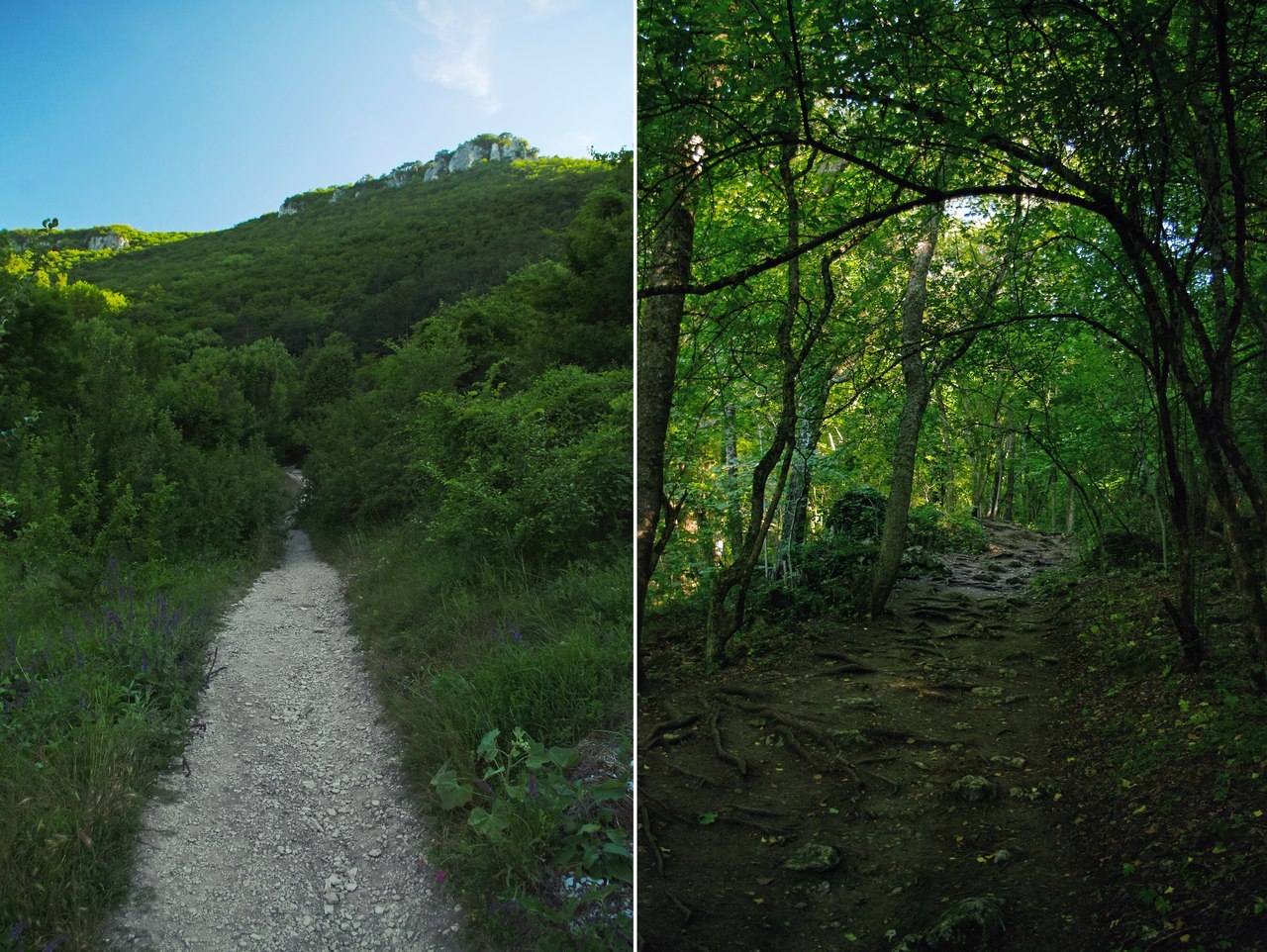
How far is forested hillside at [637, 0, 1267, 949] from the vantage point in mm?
960

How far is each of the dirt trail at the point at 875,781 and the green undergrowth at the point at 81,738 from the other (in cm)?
74

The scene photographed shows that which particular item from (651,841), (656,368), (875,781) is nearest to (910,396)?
(656,368)

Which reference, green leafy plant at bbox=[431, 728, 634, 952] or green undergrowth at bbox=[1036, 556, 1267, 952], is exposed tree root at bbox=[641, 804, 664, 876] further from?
green undergrowth at bbox=[1036, 556, 1267, 952]

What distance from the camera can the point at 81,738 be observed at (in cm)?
108

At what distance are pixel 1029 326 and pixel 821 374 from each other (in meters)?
0.32

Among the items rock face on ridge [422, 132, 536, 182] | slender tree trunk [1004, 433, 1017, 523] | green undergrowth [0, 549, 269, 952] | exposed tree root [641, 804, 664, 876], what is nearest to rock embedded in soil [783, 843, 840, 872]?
exposed tree root [641, 804, 664, 876]

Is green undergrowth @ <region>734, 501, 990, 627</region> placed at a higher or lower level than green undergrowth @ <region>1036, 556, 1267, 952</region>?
higher

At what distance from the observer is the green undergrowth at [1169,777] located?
742 millimetres

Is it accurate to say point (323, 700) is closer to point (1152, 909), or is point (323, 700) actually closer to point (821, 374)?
point (821, 374)

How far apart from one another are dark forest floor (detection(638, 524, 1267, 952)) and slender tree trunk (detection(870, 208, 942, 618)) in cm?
11

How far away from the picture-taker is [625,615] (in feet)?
6.95

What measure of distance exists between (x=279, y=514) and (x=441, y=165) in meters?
2.96

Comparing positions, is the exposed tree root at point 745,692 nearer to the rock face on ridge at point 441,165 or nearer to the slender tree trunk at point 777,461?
the slender tree trunk at point 777,461

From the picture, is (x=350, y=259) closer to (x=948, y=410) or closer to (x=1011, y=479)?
(x=948, y=410)
